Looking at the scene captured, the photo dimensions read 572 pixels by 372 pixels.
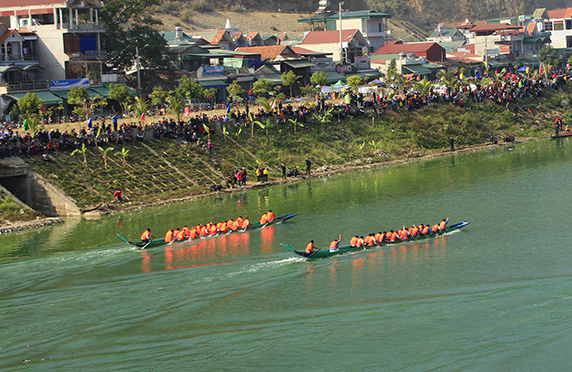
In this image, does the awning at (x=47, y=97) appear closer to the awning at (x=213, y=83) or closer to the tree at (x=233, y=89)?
the tree at (x=233, y=89)

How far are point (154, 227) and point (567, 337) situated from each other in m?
25.8

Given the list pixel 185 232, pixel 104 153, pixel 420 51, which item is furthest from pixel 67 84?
pixel 420 51

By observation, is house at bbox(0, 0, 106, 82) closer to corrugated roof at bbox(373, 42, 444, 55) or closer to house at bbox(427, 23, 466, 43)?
corrugated roof at bbox(373, 42, 444, 55)

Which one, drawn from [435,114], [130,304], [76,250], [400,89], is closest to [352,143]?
[435,114]

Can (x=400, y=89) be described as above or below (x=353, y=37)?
below

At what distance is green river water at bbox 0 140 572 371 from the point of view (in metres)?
27.5

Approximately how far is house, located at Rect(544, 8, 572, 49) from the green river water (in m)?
88.5

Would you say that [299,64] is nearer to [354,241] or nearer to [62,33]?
[62,33]

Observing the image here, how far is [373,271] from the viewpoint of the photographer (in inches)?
1417

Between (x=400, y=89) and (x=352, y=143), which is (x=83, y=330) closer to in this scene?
(x=352, y=143)

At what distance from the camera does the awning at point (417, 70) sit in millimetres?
98375

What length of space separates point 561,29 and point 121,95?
89371 millimetres

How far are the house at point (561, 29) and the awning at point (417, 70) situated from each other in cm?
4024

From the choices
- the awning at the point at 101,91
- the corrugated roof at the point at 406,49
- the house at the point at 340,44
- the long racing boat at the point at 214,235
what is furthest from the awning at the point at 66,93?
the corrugated roof at the point at 406,49
